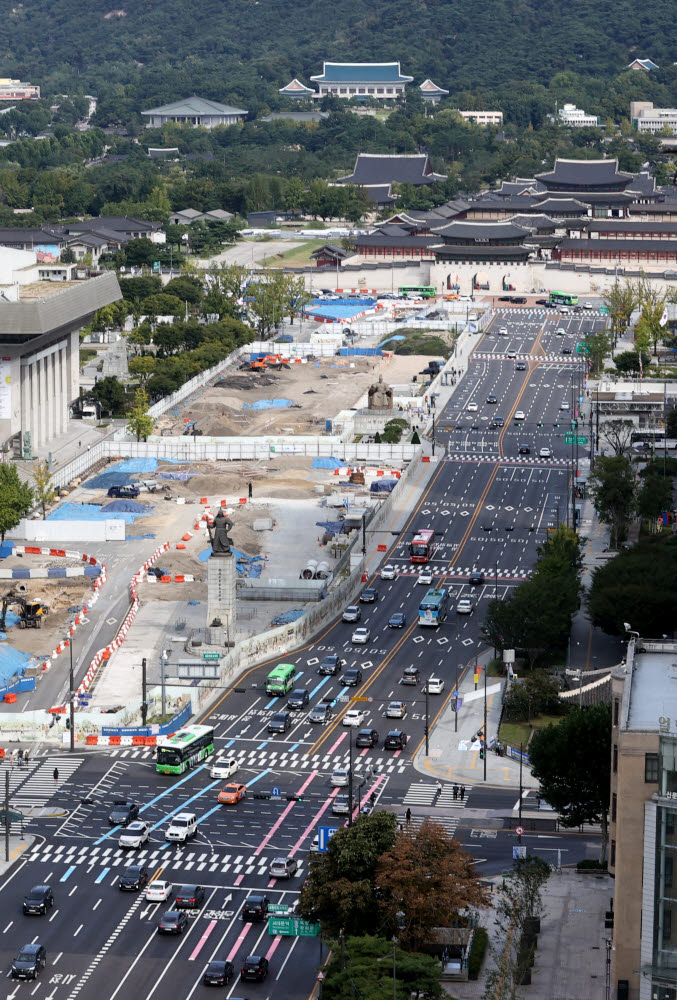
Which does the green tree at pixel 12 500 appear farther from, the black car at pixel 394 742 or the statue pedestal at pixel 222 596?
the black car at pixel 394 742

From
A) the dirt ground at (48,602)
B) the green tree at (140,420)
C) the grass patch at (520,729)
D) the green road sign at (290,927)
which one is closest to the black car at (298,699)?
the grass patch at (520,729)

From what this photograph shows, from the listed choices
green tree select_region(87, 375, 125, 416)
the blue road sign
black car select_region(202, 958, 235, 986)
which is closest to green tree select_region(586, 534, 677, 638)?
the blue road sign

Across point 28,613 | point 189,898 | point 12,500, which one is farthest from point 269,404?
point 189,898

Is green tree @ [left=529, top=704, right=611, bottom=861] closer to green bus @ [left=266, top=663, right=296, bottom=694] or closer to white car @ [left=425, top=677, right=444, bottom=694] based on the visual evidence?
white car @ [left=425, top=677, right=444, bottom=694]

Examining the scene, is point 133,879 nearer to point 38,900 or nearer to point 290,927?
point 38,900

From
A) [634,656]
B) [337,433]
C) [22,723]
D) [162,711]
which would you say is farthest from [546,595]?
[337,433]
